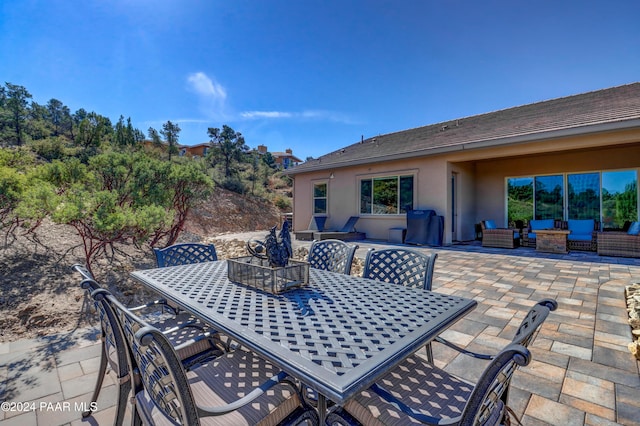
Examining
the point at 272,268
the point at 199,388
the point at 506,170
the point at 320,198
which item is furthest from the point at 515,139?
the point at 199,388

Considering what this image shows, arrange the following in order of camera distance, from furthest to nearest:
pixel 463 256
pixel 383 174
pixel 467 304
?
pixel 383 174 < pixel 463 256 < pixel 467 304

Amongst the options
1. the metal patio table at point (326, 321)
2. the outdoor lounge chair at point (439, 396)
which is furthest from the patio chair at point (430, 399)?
the metal patio table at point (326, 321)

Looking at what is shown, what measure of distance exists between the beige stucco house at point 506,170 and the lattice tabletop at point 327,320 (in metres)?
7.02

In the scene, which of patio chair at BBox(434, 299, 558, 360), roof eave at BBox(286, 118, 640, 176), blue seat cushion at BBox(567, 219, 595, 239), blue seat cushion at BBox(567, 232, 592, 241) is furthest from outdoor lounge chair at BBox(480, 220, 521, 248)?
patio chair at BBox(434, 299, 558, 360)

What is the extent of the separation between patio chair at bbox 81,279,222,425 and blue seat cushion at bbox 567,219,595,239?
9.68 meters

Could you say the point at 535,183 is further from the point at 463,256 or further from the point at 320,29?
the point at 320,29

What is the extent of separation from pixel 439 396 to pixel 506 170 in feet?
33.0

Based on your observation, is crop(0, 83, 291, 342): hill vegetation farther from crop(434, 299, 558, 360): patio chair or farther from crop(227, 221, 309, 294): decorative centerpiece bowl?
crop(434, 299, 558, 360): patio chair

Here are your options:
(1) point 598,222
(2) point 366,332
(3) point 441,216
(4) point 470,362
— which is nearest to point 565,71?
(1) point 598,222

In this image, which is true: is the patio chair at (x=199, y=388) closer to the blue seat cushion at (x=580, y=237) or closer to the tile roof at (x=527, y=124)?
the tile roof at (x=527, y=124)

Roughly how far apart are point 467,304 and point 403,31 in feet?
29.7

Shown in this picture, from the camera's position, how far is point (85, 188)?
4379 millimetres

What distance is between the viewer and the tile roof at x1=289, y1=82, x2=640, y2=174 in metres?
6.25

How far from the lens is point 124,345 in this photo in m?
1.32
